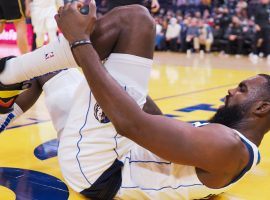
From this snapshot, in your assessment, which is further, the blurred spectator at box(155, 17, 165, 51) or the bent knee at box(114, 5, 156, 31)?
the blurred spectator at box(155, 17, 165, 51)

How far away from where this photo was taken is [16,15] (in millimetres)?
4035

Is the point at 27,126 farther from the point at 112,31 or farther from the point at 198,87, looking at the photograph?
the point at 198,87

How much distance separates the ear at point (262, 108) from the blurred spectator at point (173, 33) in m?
11.1

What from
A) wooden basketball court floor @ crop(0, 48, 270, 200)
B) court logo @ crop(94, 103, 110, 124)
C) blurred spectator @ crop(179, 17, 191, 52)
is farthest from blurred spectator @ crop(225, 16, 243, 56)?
court logo @ crop(94, 103, 110, 124)

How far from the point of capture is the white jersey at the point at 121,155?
1509 mm

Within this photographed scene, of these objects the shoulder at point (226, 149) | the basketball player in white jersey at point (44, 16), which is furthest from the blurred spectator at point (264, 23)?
the shoulder at point (226, 149)

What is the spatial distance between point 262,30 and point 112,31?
32.0ft

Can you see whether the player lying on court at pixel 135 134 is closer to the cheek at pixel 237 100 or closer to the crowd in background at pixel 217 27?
the cheek at pixel 237 100

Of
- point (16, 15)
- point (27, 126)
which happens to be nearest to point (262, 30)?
point (16, 15)

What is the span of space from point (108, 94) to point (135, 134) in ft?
0.47

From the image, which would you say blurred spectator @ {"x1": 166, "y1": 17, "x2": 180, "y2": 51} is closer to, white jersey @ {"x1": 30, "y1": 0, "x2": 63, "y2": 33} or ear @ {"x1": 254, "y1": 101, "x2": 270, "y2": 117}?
white jersey @ {"x1": 30, "y1": 0, "x2": 63, "y2": 33}

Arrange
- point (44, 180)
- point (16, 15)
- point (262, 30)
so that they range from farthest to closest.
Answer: point (262, 30)
point (16, 15)
point (44, 180)

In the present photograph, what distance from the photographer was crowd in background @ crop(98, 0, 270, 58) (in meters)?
10.8

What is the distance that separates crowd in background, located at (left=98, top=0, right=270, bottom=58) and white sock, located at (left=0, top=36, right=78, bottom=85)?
9718mm
